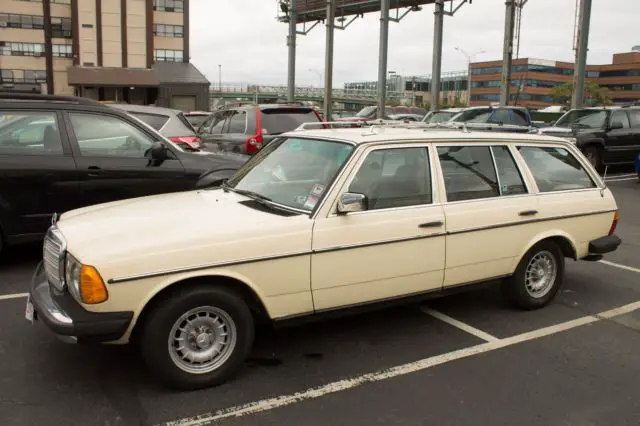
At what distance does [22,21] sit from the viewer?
183 ft

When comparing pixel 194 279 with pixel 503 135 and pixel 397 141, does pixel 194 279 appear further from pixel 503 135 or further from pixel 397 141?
pixel 503 135

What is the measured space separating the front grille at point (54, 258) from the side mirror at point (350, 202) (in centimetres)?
179

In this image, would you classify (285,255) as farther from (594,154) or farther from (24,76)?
(24,76)

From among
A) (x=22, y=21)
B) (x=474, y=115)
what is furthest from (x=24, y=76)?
(x=474, y=115)

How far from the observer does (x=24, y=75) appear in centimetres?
5631

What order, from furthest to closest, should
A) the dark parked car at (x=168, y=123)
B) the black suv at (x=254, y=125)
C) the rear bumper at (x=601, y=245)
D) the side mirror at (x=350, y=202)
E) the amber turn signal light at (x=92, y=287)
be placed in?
the black suv at (x=254, y=125), the dark parked car at (x=168, y=123), the rear bumper at (x=601, y=245), the side mirror at (x=350, y=202), the amber turn signal light at (x=92, y=287)

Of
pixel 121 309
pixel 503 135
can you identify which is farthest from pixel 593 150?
pixel 121 309

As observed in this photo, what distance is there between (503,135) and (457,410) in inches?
106

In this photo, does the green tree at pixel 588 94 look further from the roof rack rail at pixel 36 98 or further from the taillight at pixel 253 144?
the roof rack rail at pixel 36 98

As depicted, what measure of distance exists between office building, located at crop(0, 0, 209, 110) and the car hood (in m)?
53.5

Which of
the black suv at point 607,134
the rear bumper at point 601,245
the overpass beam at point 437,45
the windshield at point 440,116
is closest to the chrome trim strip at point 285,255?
the rear bumper at point 601,245

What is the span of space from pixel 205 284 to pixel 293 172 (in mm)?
1310

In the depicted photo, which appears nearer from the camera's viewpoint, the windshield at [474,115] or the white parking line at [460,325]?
the white parking line at [460,325]

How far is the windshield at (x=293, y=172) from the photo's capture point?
13.7 feet
